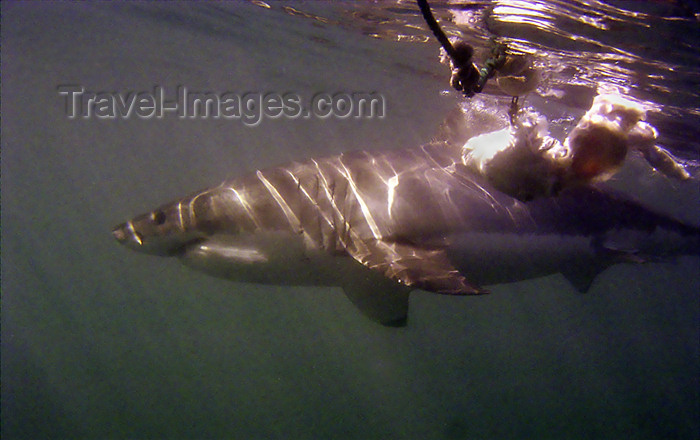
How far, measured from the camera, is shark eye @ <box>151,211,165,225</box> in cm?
432

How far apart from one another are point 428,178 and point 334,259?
159 centimetres

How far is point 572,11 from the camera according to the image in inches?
261

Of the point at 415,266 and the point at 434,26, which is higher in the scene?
the point at 434,26

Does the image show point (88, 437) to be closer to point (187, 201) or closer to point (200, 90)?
point (187, 201)

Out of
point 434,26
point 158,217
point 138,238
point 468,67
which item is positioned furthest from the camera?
point 158,217

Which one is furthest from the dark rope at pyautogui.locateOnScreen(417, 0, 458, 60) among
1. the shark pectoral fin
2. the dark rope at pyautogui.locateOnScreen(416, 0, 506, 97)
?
the shark pectoral fin

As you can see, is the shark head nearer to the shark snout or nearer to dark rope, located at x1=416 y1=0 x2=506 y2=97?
the shark snout

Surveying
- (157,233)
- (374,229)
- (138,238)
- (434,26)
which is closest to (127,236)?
(138,238)

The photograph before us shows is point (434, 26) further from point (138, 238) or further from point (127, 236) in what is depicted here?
point (127, 236)

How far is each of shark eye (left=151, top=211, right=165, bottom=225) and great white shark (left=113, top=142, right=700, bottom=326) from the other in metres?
0.01

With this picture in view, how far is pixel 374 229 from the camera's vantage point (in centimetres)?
442

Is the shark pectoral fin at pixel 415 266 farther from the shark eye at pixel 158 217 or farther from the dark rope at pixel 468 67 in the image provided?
Result: the shark eye at pixel 158 217

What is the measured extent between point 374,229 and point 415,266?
0.79m

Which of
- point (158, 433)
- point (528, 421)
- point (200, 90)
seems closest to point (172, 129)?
point (200, 90)
